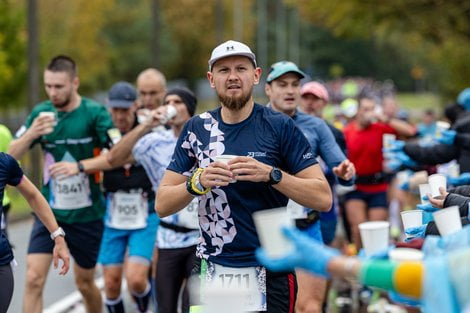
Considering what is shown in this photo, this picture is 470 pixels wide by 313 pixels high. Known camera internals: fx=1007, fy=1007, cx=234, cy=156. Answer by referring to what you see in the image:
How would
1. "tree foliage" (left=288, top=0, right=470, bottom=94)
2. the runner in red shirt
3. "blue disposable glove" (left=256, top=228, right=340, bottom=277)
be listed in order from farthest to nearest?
"tree foliage" (left=288, top=0, right=470, bottom=94)
the runner in red shirt
"blue disposable glove" (left=256, top=228, right=340, bottom=277)

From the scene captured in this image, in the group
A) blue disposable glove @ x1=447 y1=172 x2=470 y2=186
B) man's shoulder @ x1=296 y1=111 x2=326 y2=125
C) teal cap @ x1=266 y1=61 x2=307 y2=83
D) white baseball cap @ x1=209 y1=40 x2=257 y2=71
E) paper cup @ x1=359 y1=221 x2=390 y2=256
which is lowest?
paper cup @ x1=359 y1=221 x2=390 y2=256

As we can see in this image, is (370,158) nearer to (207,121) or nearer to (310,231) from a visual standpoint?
(310,231)

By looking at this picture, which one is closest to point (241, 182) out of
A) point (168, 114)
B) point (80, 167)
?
point (168, 114)

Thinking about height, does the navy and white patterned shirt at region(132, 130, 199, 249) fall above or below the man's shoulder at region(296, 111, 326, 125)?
below

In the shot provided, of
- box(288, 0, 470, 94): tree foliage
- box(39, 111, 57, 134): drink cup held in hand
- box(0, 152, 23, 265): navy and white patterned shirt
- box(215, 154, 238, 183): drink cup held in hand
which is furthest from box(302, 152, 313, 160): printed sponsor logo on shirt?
box(288, 0, 470, 94): tree foliage

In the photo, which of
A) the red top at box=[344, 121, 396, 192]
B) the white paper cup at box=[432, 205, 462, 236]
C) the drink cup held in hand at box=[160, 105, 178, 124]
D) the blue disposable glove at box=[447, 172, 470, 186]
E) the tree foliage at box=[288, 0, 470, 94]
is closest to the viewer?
the white paper cup at box=[432, 205, 462, 236]

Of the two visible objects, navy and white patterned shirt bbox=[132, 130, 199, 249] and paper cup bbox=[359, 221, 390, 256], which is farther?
navy and white patterned shirt bbox=[132, 130, 199, 249]

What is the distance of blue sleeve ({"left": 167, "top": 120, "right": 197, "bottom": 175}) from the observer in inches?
228

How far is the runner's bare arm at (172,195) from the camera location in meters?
5.65

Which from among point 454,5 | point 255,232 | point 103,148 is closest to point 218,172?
point 255,232

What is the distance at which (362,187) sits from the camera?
13375 millimetres

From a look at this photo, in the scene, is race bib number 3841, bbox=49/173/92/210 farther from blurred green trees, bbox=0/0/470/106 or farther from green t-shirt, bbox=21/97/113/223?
blurred green trees, bbox=0/0/470/106

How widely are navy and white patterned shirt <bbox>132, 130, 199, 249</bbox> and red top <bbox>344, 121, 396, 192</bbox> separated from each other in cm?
532

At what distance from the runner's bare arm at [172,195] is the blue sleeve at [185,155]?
1.5 inches
